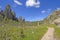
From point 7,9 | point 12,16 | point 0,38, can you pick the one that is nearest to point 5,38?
point 0,38

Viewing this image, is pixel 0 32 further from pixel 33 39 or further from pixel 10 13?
pixel 10 13

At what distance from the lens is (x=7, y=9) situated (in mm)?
106500

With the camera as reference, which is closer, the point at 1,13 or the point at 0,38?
the point at 0,38

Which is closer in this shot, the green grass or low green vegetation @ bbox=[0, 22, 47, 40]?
low green vegetation @ bbox=[0, 22, 47, 40]

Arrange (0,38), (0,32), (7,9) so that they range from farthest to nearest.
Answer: (7,9)
(0,32)
(0,38)

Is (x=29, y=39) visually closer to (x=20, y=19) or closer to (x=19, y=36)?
(x=19, y=36)

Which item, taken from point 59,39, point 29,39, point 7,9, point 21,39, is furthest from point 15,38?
point 7,9

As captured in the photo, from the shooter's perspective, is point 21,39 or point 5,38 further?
point 21,39

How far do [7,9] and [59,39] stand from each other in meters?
83.9

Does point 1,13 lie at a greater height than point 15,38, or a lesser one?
greater

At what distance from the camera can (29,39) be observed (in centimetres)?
2403

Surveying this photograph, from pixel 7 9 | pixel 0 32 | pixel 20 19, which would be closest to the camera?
pixel 0 32

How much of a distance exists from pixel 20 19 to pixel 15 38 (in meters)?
91.1

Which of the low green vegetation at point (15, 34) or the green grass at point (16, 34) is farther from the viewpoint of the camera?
the green grass at point (16, 34)
